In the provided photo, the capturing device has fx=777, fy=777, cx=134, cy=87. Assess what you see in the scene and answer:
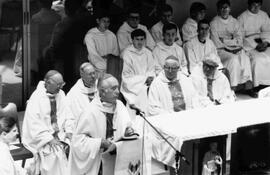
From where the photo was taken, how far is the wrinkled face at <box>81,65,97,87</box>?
932 centimetres

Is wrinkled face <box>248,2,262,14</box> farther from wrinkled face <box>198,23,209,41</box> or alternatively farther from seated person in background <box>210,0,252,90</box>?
wrinkled face <box>198,23,209,41</box>

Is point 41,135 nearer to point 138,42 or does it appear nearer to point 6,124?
point 6,124

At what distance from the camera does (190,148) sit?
7.71m

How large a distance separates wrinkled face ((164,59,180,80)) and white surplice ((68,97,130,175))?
4.99ft

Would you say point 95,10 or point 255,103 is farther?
point 95,10

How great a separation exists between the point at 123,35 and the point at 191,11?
59.2 inches

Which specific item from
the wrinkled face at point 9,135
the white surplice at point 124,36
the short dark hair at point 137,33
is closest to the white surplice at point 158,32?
the white surplice at point 124,36

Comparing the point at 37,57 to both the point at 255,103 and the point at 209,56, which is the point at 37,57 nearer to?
the point at 209,56

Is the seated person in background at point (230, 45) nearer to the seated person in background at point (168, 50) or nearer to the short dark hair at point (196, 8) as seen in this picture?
the short dark hair at point (196, 8)

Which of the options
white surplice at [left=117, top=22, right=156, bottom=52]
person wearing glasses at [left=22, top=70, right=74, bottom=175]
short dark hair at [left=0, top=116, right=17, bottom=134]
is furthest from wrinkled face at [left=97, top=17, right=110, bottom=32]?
short dark hair at [left=0, top=116, right=17, bottom=134]

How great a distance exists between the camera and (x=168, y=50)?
11828 mm

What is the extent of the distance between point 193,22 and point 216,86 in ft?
7.62

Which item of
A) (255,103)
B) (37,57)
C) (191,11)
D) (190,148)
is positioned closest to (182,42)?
(191,11)

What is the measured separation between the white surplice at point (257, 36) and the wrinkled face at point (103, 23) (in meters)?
2.66
